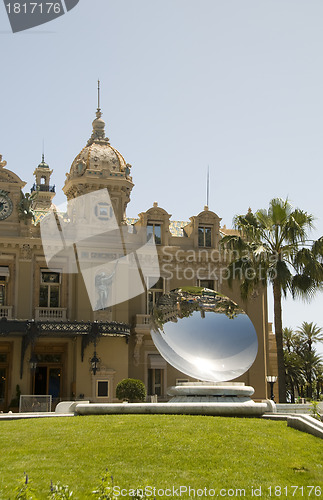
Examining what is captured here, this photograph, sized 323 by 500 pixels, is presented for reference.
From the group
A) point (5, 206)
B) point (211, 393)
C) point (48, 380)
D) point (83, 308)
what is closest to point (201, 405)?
point (211, 393)

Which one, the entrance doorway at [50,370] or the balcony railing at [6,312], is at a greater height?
the balcony railing at [6,312]

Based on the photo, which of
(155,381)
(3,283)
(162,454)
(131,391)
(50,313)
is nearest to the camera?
(162,454)

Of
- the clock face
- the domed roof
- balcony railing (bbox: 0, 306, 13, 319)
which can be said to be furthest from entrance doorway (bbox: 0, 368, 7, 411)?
the domed roof

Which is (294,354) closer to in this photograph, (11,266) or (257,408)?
(11,266)

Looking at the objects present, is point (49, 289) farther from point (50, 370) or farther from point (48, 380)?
point (48, 380)

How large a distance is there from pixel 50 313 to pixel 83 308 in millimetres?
1865

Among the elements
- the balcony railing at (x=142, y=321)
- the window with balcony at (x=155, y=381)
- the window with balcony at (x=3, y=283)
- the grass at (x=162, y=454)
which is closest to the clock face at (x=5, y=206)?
the window with balcony at (x=3, y=283)

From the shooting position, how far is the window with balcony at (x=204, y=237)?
45.4 m

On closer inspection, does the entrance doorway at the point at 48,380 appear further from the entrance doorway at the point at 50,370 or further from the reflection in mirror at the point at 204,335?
the reflection in mirror at the point at 204,335

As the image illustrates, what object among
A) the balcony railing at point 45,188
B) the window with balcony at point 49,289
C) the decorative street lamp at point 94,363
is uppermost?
the balcony railing at point 45,188

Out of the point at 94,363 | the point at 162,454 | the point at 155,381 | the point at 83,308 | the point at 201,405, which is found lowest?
the point at 162,454

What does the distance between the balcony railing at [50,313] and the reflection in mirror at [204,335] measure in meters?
12.3

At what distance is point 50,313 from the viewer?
40469mm

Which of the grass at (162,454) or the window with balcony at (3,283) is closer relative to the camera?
the grass at (162,454)
